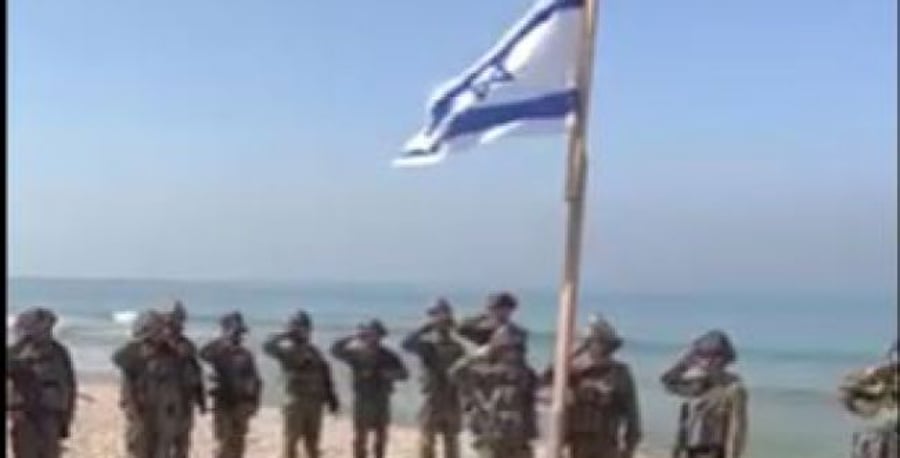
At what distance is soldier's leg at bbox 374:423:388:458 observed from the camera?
1346cm

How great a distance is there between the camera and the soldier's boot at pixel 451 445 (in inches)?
527

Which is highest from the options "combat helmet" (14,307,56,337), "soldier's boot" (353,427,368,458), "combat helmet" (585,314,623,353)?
"combat helmet" (585,314,623,353)

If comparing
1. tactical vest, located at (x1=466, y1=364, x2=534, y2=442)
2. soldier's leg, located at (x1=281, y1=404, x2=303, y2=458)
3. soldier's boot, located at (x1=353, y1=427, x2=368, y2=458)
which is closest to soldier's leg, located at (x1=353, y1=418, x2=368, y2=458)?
soldier's boot, located at (x1=353, y1=427, x2=368, y2=458)

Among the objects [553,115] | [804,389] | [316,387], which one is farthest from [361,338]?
[804,389]

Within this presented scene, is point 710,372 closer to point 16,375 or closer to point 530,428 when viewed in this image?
point 530,428

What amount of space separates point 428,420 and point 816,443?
12641mm

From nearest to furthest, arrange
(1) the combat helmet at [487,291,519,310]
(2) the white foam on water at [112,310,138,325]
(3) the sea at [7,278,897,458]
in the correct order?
(1) the combat helmet at [487,291,519,310]
(3) the sea at [7,278,897,458]
(2) the white foam on water at [112,310,138,325]

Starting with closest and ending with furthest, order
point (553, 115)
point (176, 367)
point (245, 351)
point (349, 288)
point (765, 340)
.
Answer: point (553, 115) < point (176, 367) < point (245, 351) < point (765, 340) < point (349, 288)

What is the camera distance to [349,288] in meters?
125

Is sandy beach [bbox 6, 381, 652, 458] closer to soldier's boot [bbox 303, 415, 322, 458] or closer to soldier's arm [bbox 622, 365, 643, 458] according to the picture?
soldier's boot [bbox 303, 415, 322, 458]

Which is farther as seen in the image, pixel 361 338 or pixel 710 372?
pixel 361 338

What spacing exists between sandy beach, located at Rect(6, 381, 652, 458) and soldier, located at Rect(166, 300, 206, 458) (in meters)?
2.83

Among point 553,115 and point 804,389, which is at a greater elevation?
point 553,115

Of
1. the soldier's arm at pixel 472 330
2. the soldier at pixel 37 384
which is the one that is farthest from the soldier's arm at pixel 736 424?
the soldier at pixel 37 384
